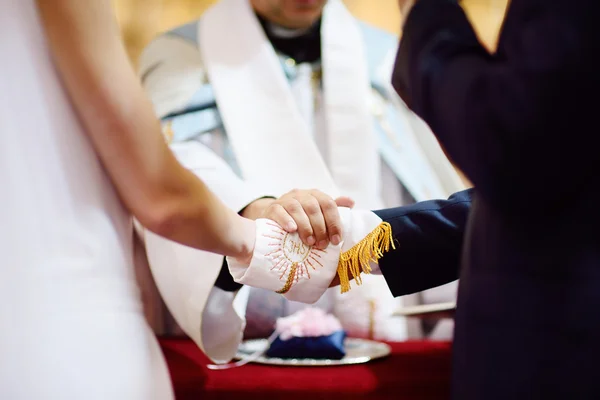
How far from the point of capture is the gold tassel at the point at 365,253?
1.12 meters

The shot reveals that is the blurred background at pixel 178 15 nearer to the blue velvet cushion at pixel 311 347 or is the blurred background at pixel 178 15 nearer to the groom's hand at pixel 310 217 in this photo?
the blue velvet cushion at pixel 311 347

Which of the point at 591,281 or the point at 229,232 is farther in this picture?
the point at 229,232

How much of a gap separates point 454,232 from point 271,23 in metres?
1.12

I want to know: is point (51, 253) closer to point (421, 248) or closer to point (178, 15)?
point (421, 248)

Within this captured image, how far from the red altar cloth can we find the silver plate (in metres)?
0.02

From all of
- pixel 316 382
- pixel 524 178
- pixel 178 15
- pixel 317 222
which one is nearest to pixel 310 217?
pixel 317 222

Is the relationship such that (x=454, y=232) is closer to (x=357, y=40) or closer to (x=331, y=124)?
(x=331, y=124)

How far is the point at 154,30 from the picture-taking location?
294 cm

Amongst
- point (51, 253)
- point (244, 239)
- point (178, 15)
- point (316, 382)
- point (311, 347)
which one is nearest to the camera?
point (51, 253)

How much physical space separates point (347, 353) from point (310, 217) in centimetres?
54

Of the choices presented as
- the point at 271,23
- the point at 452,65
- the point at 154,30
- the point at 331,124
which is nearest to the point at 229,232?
the point at 452,65

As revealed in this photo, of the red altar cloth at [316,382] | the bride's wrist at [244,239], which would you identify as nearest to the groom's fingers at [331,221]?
the bride's wrist at [244,239]

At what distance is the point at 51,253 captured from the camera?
786 mm

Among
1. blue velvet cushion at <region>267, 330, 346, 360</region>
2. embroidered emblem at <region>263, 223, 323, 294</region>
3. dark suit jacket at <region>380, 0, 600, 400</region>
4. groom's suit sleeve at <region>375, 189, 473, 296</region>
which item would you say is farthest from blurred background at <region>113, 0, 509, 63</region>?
dark suit jacket at <region>380, 0, 600, 400</region>
